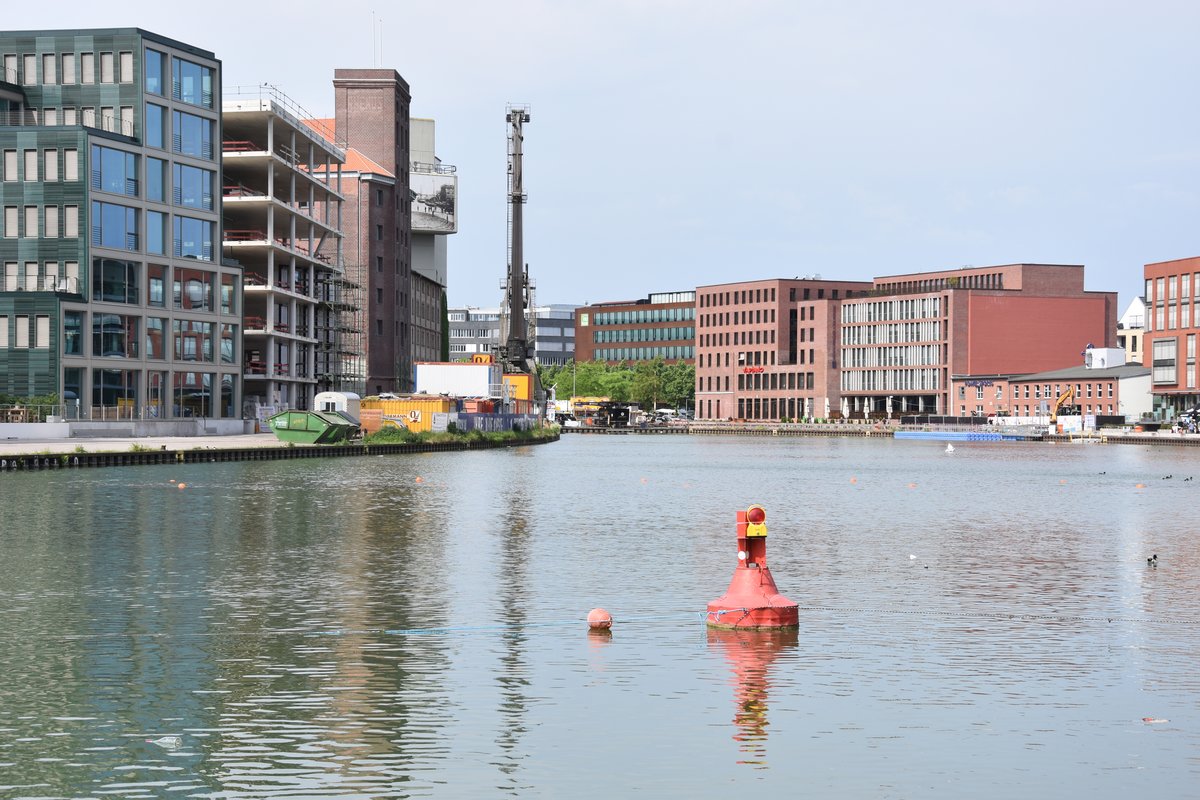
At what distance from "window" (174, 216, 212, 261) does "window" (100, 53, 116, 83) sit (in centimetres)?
1125

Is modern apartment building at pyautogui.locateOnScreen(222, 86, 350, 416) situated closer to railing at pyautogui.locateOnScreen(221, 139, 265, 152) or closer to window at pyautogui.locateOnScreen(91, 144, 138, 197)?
railing at pyautogui.locateOnScreen(221, 139, 265, 152)

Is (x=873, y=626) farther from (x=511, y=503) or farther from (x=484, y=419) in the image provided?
(x=484, y=419)

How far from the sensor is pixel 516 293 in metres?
180

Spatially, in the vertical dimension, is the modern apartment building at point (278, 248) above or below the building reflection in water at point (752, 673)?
above

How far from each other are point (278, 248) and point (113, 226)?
77.6 ft

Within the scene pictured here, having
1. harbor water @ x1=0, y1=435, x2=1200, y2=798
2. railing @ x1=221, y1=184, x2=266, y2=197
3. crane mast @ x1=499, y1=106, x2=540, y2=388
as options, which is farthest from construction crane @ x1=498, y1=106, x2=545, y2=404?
harbor water @ x1=0, y1=435, x2=1200, y2=798

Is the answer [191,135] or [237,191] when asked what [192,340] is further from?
[237,191]

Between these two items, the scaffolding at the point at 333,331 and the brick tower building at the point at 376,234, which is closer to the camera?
the scaffolding at the point at 333,331

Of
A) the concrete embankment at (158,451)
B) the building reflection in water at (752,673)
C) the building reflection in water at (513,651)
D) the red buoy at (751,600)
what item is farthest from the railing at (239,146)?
the building reflection in water at (752,673)

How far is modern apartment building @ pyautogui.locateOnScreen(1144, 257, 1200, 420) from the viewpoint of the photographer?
184625 millimetres

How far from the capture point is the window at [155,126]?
373 feet

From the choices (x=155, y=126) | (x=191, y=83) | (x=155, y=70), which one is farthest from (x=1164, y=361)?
(x=155, y=70)

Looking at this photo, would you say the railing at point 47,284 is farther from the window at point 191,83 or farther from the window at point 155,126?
the window at point 191,83

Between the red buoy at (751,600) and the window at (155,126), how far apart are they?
324ft
